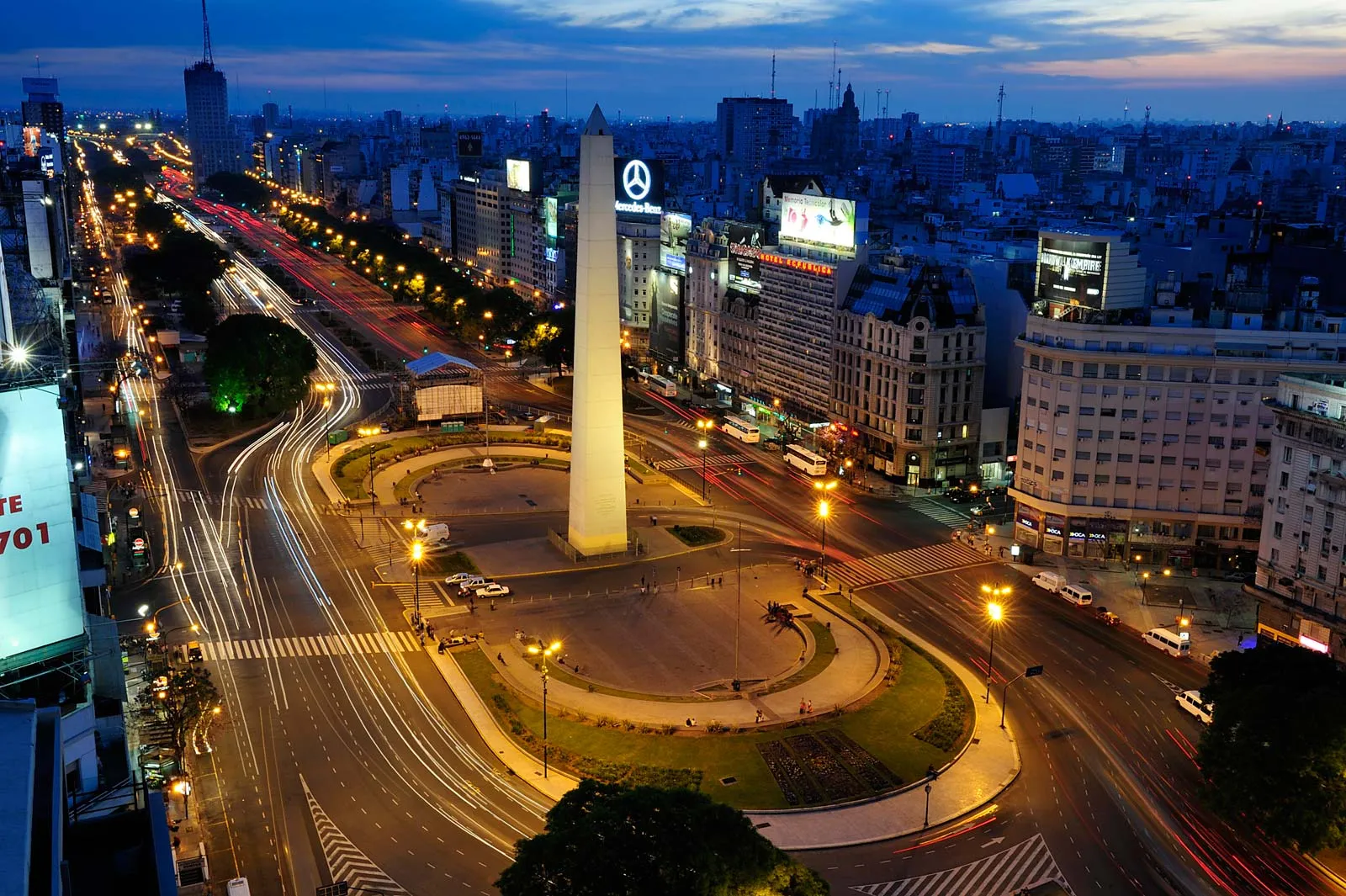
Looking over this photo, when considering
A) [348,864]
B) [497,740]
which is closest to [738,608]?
[497,740]

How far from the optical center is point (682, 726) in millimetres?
65812

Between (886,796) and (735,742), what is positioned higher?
(735,742)

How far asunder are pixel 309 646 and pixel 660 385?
7779 cm

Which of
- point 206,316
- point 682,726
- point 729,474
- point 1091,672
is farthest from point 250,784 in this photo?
point 206,316

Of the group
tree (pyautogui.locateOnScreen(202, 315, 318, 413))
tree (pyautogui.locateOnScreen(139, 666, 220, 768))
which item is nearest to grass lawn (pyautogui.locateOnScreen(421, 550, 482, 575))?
tree (pyautogui.locateOnScreen(139, 666, 220, 768))

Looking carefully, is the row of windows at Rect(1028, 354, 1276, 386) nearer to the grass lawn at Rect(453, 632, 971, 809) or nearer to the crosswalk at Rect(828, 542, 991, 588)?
the crosswalk at Rect(828, 542, 991, 588)

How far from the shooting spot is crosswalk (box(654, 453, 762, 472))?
116625 mm

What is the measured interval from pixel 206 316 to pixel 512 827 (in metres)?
137

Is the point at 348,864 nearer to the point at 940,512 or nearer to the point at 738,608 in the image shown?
the point at 738,608

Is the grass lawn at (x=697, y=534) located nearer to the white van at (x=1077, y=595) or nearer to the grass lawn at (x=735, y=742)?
the white van at (x=1077, y=595)

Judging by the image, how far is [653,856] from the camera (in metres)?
41.8

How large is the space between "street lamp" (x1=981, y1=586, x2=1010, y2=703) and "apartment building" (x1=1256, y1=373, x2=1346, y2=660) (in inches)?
634

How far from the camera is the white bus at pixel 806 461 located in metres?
113

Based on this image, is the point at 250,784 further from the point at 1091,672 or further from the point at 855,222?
the point at 855,222
